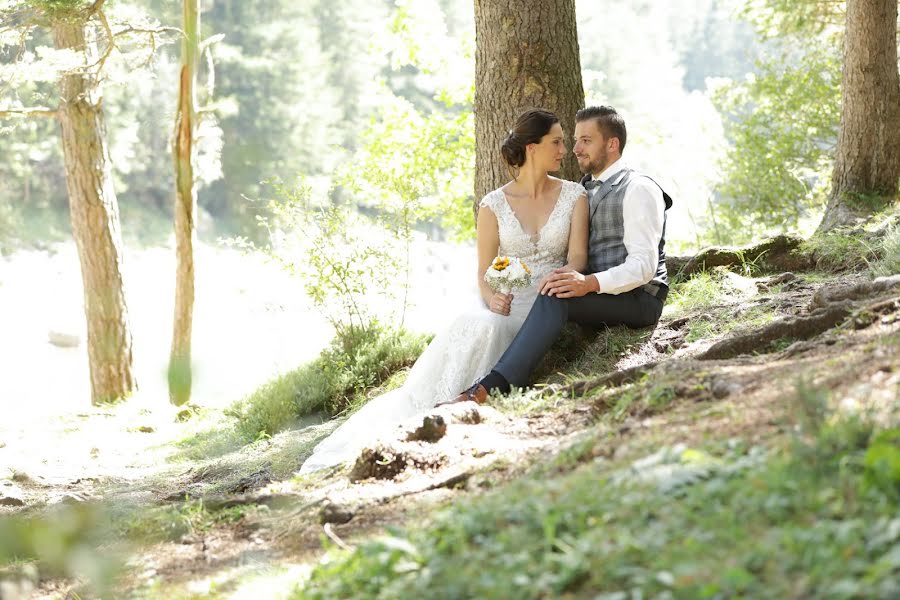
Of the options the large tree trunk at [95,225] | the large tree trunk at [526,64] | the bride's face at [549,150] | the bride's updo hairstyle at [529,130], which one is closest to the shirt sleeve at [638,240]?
the bride's face at [549,150]

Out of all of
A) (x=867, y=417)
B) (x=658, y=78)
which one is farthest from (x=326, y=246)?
(x=658, y=78)

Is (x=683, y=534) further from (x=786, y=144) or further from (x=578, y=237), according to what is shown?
(x=786, y=144)

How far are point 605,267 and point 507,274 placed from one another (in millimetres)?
632

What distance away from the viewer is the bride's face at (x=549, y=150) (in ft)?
19.2

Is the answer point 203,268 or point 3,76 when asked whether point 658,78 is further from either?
point 3,76

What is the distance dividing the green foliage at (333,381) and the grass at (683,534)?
4564 mm

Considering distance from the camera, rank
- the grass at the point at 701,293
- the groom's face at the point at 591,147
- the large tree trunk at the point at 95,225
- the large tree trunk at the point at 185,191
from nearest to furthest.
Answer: the groom's face at the point at 591,147 < the grass at the point at 701,293 < the large tree trunk at the point at 95,225 < the large tree trunk at the point at 185,191

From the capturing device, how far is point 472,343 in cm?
564

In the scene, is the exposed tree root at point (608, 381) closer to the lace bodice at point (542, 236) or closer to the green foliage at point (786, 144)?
the lace bodice at point (542, 236)

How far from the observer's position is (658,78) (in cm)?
5469

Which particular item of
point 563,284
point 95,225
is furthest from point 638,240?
point 95,225

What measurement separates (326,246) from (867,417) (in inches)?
241

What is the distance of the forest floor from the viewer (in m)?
2.87

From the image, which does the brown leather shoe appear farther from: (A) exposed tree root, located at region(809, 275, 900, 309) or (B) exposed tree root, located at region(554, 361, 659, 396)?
(A) exposed tree root, located at region(809, 275, 900, 309)
